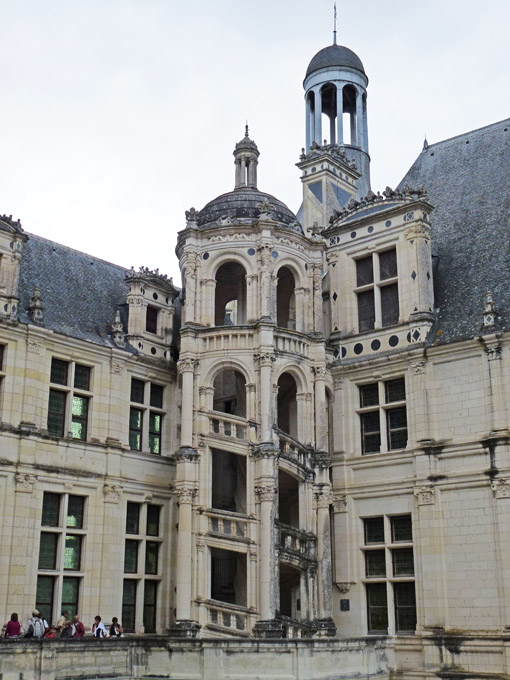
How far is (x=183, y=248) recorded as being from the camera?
84.3ft

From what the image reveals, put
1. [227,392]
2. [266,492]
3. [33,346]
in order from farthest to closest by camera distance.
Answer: [227,392], [266,492], [33,346]

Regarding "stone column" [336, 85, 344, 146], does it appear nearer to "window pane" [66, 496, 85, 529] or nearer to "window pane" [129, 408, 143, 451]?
"window pane" [129, 408, 143, 451]

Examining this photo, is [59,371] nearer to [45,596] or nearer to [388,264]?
[45,596]

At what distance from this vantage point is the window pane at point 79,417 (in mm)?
23578

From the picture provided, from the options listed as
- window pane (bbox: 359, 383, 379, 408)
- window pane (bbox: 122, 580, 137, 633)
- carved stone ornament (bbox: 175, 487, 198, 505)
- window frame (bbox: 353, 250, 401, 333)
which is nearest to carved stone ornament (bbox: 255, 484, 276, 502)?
carved stone ornament (bbox: 175, 487, 198, 505)

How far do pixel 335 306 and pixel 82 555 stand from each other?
1085 centimetres

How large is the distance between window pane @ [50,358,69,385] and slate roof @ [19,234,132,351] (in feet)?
2.65

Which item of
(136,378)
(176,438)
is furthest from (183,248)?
(176,438)

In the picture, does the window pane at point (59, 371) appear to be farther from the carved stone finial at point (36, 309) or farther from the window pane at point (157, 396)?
the window pane at point (157, 396)

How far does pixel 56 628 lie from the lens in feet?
66.1

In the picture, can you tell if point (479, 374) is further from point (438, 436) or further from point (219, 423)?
point (219, 423)

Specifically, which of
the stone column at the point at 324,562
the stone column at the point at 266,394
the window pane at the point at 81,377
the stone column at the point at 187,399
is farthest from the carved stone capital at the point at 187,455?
the stone column at the point at 324,562

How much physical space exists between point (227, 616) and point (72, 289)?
10544mm

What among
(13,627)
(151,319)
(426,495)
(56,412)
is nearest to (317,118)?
(151,319)
